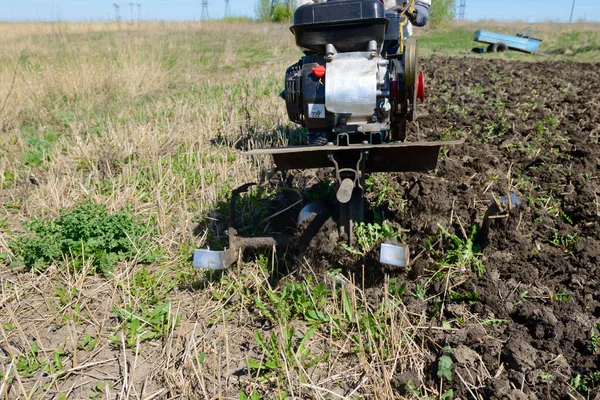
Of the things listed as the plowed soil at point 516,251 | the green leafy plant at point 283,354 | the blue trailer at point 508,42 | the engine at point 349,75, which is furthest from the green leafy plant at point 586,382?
the blue trailer at point 508,42

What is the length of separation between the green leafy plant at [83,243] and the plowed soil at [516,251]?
55.7 inches

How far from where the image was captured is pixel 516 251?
2.94 metres

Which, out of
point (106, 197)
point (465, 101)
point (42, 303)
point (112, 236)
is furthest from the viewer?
point (465, 101)

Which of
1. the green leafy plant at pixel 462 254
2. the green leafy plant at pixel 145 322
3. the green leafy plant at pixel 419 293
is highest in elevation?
the green leafy plant at pixel 462 254

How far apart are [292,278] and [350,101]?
1.07 m

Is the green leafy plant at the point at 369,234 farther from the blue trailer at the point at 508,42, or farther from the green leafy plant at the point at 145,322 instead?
the blue trailer at the point at 508,42

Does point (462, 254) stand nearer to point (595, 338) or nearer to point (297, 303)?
point (595, 338)

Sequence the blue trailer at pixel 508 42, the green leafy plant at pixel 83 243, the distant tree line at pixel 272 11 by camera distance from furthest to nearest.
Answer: the distant tree line at pixel 272 11 < the blue trailer at pixel 508 42 < the green leafy plant at pixel 83 243

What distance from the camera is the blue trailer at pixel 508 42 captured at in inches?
633

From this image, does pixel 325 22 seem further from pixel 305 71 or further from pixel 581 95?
pixel 581 95

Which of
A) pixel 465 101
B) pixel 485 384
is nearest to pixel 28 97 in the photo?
pixel 465 101

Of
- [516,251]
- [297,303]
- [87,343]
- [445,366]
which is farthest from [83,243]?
[516,251]

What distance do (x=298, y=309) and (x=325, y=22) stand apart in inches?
62.1

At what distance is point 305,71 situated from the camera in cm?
286
